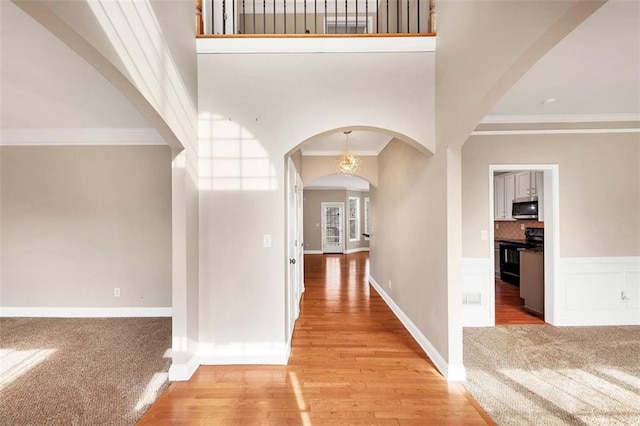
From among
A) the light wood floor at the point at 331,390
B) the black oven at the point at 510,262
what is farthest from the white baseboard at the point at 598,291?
the light wood floor at the point at 331,390

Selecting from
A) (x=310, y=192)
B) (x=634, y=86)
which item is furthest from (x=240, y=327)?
(x=310, y=192)

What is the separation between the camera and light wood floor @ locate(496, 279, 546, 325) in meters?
3.62

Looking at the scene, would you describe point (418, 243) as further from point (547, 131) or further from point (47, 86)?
point (47, 86)

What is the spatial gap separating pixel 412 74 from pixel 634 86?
7.17ft

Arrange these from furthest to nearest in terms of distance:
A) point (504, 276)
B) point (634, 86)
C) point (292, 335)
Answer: point (504, 276) → point (292, 335) → point (634, 86)

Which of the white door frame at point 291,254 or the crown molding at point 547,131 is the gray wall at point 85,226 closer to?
the white door frame at point 291,254

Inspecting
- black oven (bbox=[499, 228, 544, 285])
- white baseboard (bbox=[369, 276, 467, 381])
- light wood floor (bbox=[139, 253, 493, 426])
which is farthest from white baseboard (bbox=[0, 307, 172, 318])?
black oven (bbox=[499, 228, 544, 285])

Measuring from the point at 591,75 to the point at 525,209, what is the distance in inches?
136

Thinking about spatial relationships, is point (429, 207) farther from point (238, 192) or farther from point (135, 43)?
point (135, 43)

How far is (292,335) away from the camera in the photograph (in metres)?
3.19

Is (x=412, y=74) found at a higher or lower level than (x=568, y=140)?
higher

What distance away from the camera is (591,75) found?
237 cm

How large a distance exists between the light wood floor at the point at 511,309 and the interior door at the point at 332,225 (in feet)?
21.1

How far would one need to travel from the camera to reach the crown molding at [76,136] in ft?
12.4
